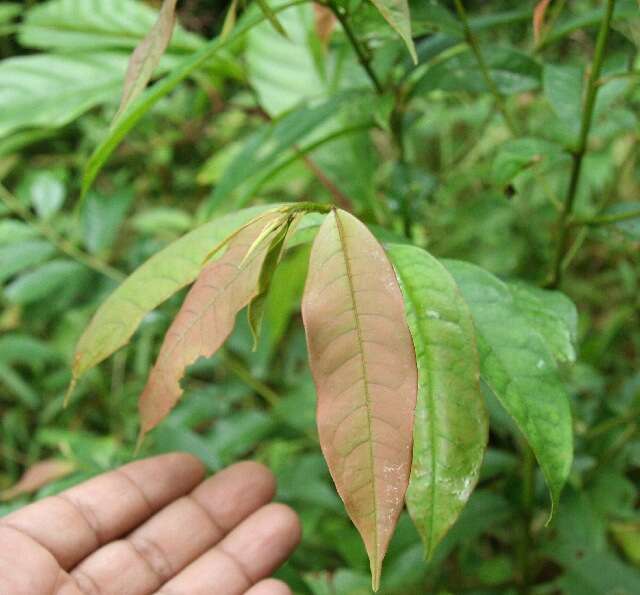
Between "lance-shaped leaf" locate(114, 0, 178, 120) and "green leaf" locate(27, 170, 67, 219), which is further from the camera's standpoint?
"green leaf" locate(27, 170, 67, 219)

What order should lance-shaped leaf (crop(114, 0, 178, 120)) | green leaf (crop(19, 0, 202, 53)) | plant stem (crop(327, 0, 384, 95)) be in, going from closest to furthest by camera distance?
lance-shaped leaf (crop(114, 0, 178, 120))
plant stem (crop(327, 0, 384, 95))
green leaf (crop(19, 0, 202, 53))

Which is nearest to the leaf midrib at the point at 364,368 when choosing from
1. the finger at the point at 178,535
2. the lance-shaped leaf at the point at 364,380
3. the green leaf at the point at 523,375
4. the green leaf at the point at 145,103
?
the lance-shaped leaf at the point at 364,380

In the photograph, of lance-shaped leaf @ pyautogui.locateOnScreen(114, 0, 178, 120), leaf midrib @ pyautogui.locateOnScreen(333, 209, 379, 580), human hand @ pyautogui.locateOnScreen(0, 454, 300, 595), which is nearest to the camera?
leaf midrib @ pyautogui.locateOnScreen(333, 209, 379, 580)

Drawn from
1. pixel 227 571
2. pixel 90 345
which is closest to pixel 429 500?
pixel 90 345

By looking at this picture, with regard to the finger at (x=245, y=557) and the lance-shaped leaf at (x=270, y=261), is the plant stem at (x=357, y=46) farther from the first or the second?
the finger at (x=245, y=557)

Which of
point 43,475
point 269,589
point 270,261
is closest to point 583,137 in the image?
point 270,261

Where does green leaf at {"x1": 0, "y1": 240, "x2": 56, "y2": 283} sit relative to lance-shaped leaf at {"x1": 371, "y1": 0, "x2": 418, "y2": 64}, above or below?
below

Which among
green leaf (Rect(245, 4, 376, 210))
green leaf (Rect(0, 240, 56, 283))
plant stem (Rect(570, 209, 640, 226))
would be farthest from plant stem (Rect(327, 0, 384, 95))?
green leaf (Rect(0, 240, 56, 283))

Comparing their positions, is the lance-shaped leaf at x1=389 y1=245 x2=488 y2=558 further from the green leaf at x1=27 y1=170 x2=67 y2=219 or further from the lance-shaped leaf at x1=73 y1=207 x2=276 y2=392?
the green leaf at x1=27 y1=170 x2=67 y2=219
